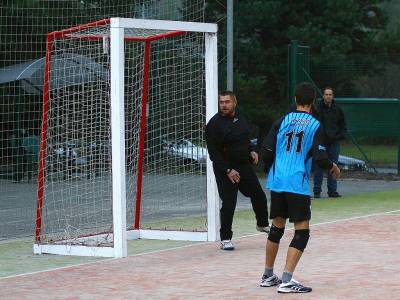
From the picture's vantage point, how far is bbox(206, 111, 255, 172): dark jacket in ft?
42.8

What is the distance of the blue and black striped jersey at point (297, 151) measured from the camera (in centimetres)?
1007

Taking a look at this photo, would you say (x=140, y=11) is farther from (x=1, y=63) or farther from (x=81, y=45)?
(x=81, y=45)

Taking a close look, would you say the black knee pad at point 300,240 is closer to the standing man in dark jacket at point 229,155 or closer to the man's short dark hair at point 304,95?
the man's short dark hair at point 304,95

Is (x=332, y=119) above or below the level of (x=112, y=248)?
above

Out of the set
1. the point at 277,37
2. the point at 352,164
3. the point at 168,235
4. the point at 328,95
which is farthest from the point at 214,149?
the point at 277,37

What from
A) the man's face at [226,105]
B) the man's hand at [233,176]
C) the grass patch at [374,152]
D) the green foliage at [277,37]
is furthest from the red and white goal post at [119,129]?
the green foliage at [277,37]

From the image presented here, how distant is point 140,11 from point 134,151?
615 centimetres

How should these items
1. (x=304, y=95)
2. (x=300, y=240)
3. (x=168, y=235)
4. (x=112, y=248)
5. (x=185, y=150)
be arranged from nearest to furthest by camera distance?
(x=300, y=240)
(x=304, y=95)
(x=112, y=248)
(x=168, y=235)
(x=185, y=150)

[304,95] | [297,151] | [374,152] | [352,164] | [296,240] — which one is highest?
[304,95]

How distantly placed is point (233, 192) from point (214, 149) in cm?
57

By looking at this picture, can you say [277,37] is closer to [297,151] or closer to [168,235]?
[168,235]

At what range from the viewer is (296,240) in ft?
32.8

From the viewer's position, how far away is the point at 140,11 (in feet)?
67.0

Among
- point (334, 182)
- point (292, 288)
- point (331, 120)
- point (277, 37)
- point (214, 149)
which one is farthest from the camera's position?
point (277, 37)
